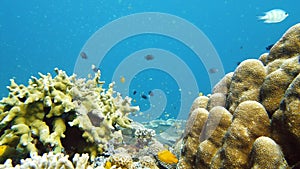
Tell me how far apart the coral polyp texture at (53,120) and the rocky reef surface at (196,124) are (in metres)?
0.01

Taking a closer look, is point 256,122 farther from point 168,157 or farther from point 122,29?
point 122,29

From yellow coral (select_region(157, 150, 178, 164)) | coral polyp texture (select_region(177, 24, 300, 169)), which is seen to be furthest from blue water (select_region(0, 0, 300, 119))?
coral polyp texture (select_region(177, 24, 300, 169))

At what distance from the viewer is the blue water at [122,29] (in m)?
85.4

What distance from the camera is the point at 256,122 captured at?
103 inches

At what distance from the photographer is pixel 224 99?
3498mm

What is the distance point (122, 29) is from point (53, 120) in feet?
279

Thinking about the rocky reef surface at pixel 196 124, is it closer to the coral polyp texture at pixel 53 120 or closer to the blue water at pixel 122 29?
the coral polyp texture at pixel 53 120

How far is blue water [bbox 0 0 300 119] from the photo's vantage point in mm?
85375

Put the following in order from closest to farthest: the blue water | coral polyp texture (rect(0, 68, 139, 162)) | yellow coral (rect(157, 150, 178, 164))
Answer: coral polyp texture (rect(0, 68, 139, 162)), yellow coral (rect(157, 150, 178, 164)), the blue water

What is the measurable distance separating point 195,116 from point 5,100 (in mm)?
2602

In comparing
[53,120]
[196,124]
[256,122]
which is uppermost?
[53,120]

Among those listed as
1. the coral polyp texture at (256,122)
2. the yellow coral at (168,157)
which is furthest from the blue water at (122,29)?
the coral polyp texture at (256,122)

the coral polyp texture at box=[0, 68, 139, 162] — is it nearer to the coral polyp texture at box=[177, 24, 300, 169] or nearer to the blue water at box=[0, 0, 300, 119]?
the coral polyp texture at box=[177, 24, 300, 169]

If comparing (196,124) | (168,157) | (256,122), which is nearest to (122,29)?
(168,157)
